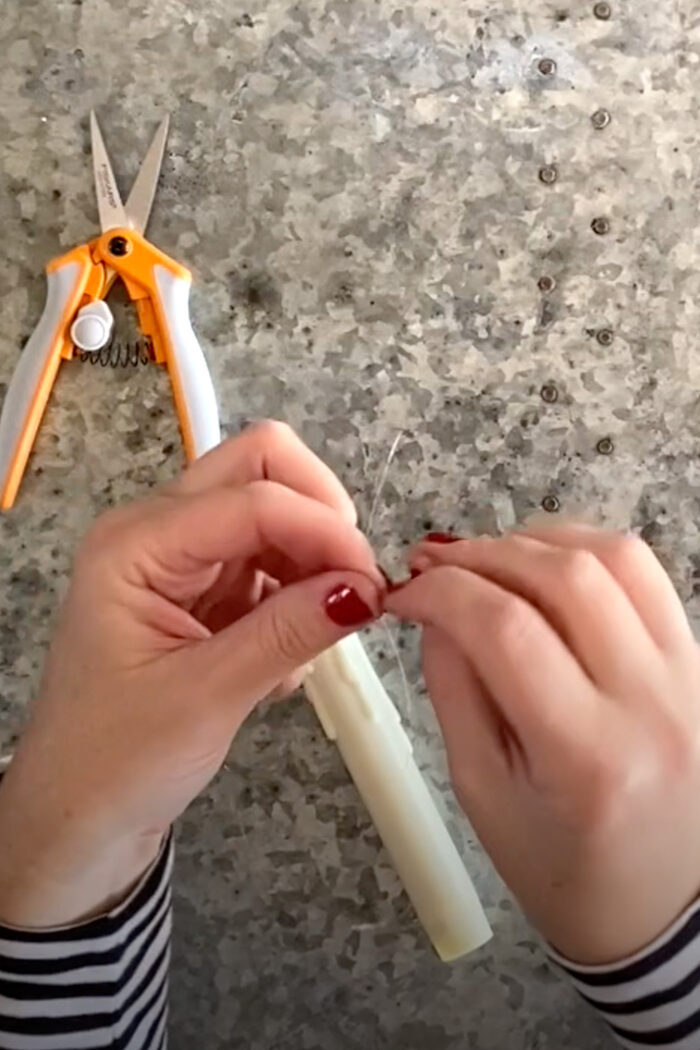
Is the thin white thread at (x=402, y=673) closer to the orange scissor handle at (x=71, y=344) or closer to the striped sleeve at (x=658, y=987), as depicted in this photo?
the orange scissor handle at (x=71, y=344)

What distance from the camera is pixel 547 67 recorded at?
78 centimetres

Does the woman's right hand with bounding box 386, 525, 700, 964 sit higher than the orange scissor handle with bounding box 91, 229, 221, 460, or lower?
lower

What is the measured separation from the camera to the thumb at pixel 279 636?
45 centimetres

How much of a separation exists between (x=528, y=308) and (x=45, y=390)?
1.02 ft

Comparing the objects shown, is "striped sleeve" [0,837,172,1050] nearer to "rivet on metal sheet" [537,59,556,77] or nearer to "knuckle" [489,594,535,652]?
"knuckle" [489,594,535,652]

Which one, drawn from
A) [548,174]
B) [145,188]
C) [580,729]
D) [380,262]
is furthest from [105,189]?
[580,729]

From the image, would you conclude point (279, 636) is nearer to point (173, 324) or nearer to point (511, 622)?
point (511, 622)

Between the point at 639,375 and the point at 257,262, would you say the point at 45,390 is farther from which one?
the point at 639,375

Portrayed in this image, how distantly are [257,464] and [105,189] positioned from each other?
1.12 feet

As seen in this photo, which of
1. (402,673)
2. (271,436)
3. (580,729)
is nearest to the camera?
(580,729)

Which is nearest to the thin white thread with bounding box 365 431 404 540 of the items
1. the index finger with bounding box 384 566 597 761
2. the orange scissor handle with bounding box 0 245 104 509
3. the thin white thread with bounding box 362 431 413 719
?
the thin white thread with bounding box 362 431 413 719

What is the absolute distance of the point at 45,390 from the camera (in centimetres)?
74

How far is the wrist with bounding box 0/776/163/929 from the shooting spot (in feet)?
1.54

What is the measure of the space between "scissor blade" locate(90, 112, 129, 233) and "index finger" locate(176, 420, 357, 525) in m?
0.31
